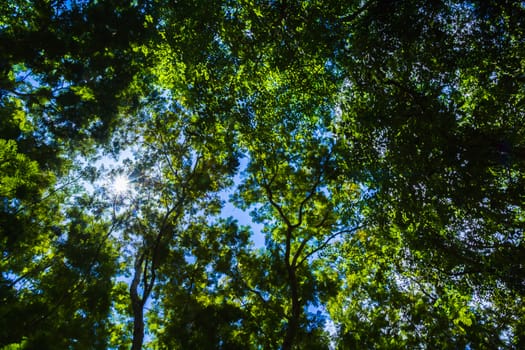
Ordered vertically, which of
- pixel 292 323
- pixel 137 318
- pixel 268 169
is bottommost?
pixel 292 323

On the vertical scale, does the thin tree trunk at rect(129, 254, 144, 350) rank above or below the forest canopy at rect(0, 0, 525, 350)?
below

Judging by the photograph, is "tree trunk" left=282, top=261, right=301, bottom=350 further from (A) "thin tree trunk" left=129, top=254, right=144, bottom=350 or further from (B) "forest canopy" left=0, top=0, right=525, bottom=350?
(A) "thin tree trunk" left=129, top=254, right=144, bottom=350

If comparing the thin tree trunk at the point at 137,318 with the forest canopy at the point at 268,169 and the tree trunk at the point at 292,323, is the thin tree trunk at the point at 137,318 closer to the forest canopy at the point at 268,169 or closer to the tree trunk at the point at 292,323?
the forest canopy at the point at 268,169

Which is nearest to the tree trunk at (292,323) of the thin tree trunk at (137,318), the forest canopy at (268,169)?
the forest canopy at (268,169)

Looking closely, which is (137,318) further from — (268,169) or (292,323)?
(268,169)

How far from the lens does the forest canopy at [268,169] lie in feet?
33.1

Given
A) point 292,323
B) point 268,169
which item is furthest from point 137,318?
point 268,169

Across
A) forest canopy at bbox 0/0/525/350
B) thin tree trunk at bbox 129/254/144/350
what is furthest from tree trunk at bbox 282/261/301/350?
thin tree trunk at bbox 129/254/144/350

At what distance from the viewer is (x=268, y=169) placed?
1598 centimetres

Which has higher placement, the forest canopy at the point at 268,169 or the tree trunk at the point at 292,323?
the forest canopy at the point at 268,169

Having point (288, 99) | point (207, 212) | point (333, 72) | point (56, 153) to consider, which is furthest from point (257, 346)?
point (56, 153)

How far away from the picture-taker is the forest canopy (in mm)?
10086

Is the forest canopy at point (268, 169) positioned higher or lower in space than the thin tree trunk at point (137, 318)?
higher

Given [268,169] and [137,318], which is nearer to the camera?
[137,318]
